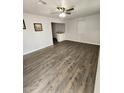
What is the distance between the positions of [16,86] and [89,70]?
2413 millimetres

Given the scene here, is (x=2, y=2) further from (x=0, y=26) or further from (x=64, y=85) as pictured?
(x=64, y=85)

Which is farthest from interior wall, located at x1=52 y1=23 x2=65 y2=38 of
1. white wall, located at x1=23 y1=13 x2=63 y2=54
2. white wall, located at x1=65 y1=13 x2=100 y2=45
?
white wall, located at x1=23 y1=13 x2=63 y2=54

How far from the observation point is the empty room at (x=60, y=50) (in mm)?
2268

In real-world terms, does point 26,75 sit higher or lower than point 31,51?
lower

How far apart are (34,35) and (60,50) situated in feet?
6.08

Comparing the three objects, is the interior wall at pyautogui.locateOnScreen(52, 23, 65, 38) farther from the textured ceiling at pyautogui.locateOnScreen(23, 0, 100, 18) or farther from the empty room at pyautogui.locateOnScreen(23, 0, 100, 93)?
the textured ceiling at pyautogui.locateOnScreen(23, 0, 100, 18)

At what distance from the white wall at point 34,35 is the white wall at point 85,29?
2597mm

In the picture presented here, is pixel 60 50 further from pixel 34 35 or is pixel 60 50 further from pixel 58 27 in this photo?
pixel 58 27

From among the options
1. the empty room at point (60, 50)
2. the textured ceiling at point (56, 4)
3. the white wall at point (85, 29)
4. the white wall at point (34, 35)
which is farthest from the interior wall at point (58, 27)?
the textured ceiling at point (56, 4)

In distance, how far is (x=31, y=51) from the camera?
5434 mm

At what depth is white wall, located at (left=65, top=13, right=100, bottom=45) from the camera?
23.7 feet

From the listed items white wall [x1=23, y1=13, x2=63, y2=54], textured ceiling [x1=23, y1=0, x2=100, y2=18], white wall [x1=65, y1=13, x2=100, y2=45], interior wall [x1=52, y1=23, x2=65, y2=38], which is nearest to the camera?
textured ceiling [x1=23, y1=0, x2=100, y2=18]

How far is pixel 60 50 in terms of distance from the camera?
5.72 metres
